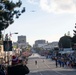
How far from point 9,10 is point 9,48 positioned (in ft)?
33.5

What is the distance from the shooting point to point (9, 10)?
40.9 meters

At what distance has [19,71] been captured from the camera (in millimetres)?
17891

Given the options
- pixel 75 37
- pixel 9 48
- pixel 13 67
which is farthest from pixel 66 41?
pixel 13 67

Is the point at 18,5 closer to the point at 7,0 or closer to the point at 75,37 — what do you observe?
the point at 7,0

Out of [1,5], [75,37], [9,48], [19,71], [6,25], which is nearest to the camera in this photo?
[19,71]

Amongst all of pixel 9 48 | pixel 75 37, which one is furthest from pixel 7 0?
pixel 75 37

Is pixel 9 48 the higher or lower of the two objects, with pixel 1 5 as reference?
lower

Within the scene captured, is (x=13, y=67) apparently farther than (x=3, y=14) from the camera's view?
No

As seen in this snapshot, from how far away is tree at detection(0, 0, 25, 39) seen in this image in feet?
131

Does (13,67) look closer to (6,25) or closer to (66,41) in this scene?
(6,25)

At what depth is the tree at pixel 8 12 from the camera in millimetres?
39781

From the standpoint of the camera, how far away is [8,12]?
40.8 metres

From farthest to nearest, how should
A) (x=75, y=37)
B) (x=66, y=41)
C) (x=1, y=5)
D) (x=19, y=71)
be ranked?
(x=66, y=41) < (x=75, y=37) < (x=1, y=5) < (x=19, y=71)

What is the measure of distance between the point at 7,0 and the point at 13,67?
894 inches
